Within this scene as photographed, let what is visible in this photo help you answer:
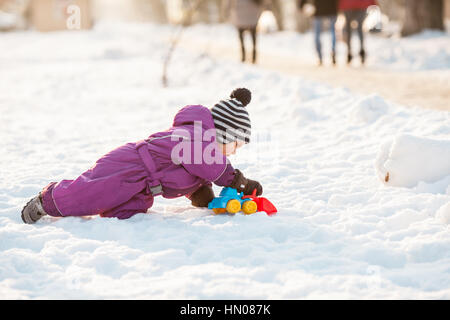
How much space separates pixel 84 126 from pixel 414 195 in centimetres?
440

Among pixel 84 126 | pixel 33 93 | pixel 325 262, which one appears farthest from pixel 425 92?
pixel 33 93

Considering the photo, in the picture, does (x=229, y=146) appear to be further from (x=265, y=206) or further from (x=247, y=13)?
(x=247, y=13)

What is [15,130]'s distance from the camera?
6504mm

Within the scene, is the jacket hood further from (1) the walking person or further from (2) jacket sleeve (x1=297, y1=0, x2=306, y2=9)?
(2) jacket sleeve (x1=297, y1=0, x2=306, y2=9)

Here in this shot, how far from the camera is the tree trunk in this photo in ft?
46.4

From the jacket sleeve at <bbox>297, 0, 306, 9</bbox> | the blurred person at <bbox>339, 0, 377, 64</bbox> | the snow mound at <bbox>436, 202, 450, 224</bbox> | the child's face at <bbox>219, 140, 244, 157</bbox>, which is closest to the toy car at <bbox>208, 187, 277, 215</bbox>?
the child's face at <bbox>219, 140, 244, 157</bbox>

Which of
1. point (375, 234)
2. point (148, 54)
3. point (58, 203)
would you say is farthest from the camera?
point (148, 54)

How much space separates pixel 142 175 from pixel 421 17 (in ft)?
42.4

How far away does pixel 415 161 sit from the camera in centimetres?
386

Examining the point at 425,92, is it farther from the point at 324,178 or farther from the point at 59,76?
the point at 59,76

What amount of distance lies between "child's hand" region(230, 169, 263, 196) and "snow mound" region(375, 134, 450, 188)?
1062 mm

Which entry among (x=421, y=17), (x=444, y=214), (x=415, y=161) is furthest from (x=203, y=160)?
(x=421, y=17)

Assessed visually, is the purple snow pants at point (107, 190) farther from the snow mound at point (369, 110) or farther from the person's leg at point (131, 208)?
the snow mound at point (369, 110)

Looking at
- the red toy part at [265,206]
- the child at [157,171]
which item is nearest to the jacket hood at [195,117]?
the child at [157,171]
